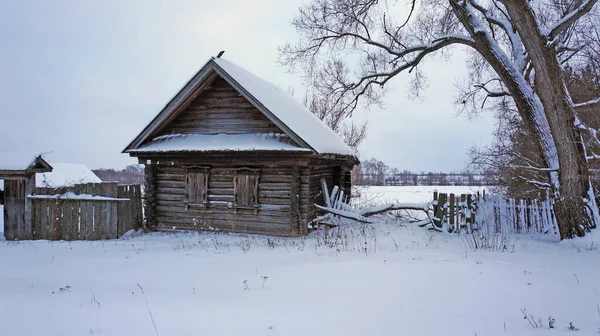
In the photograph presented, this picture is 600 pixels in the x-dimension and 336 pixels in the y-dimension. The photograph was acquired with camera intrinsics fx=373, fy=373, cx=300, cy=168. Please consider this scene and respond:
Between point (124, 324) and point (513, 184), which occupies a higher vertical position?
point (513, 184)

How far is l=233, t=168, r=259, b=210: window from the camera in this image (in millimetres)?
12562

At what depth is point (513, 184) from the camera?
15.6m

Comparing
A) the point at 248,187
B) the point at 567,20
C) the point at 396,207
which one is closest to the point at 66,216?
the point at 248,187

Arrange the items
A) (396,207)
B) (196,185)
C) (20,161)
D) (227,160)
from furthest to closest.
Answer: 1. (196,185)
2. (227,160)
3. (396,207)
4. (20,161)

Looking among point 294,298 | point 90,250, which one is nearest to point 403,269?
point 294,298

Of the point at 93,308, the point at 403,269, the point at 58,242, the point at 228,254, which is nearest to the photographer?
the point at 93,308

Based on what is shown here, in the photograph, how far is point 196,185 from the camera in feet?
43.4

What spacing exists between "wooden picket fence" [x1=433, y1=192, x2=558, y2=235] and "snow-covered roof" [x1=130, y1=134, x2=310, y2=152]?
4.83 metres

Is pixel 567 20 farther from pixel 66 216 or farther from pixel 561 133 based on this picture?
pixel 66 216

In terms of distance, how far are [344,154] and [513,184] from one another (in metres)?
7.31

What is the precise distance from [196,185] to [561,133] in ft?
36.7

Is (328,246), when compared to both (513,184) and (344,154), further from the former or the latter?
(513,184)

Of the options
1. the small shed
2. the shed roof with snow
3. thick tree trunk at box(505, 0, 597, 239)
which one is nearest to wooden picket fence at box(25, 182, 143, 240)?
the small shed

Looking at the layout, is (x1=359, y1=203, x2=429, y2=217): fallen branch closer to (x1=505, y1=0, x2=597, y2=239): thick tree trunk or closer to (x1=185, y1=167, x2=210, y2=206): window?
→ (x1=505, y1=0, x2=597, y2=239): thick tree trunk
